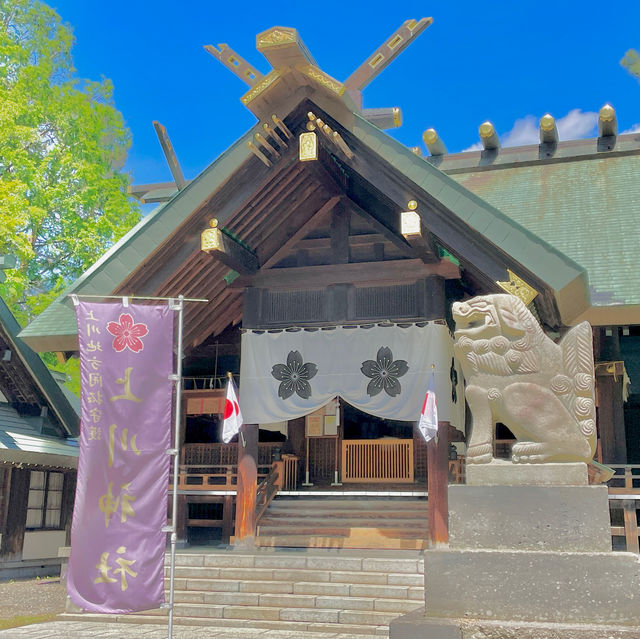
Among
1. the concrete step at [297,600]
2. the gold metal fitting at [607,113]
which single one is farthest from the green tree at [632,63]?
the concrete step at [297,600]

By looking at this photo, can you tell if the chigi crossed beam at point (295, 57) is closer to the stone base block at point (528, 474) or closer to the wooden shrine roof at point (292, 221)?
the wooden shrine roof at point (292, 221)

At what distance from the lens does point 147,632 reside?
8.95 meters

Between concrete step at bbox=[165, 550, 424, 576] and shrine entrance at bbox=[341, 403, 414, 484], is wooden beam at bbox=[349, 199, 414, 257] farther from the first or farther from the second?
concrete step at bbox=[165, 550, 424, 576]

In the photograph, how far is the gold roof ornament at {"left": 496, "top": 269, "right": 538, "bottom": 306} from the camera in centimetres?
1015

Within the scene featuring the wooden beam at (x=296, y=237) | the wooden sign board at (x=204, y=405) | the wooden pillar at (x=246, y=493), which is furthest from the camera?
the wooden sign board at (x=204, y=405)

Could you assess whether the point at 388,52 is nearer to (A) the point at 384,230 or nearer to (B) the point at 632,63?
(A) the point at 384,230

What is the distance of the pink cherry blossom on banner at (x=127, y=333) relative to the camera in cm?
761

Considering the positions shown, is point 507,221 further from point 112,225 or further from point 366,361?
point 112,225

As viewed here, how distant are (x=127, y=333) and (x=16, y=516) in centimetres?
937

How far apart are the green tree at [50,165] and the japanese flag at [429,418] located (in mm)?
12046

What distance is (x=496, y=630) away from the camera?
542 cm

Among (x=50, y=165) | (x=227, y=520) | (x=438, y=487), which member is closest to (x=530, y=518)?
(x=438, y=487)

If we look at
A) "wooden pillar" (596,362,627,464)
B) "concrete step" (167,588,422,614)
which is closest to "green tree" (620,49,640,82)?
"wooden pillar" (596,362,627,464)

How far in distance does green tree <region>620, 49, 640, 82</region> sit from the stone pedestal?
65.5ft
